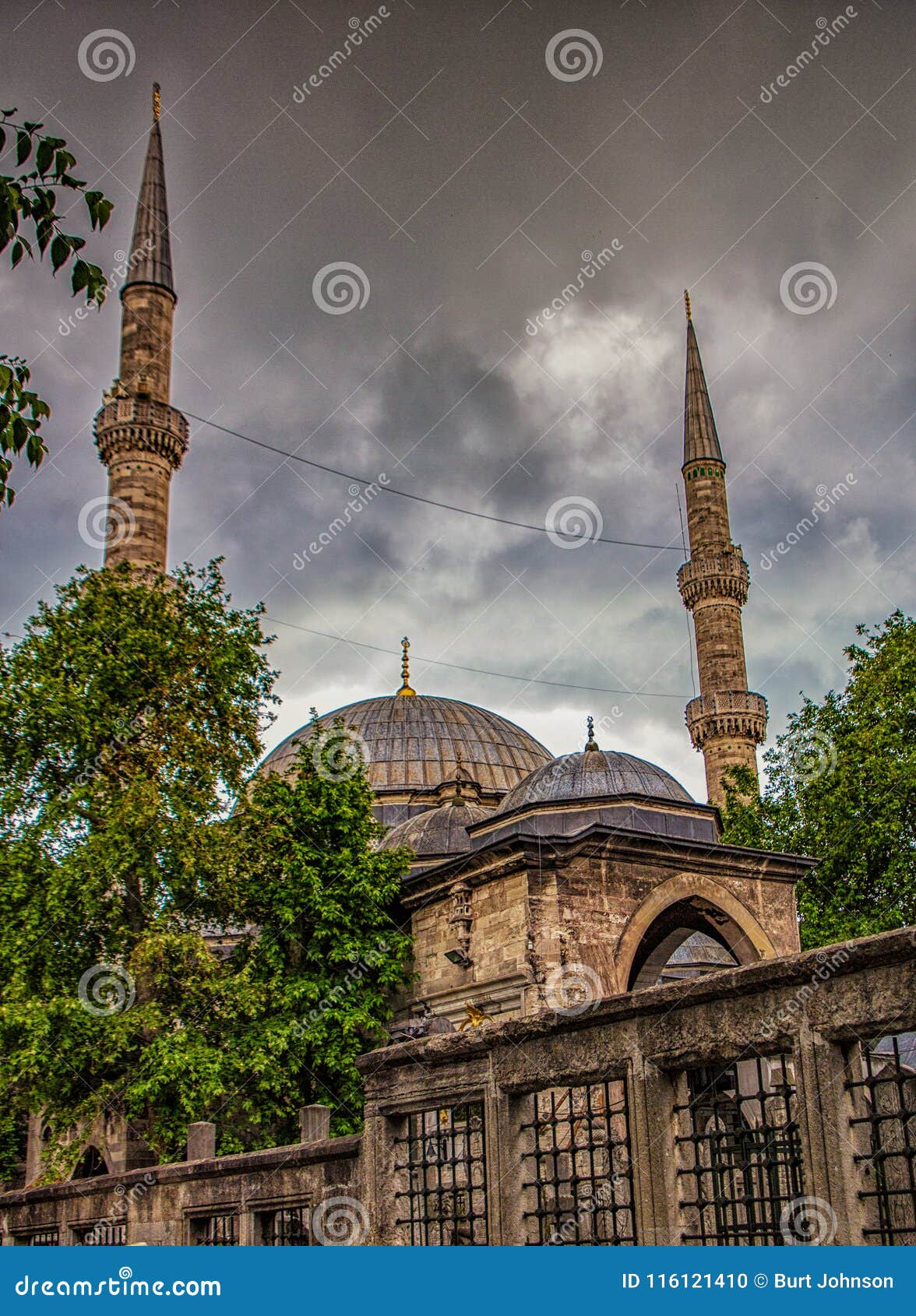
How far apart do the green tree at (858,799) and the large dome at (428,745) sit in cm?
793

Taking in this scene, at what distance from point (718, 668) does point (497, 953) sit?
1589 centimetres

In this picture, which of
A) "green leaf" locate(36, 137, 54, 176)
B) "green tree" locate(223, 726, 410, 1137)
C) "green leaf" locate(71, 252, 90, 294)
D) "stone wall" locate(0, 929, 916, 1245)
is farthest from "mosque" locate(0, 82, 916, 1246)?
"green leaf" locate(36, 137, 54, 176)

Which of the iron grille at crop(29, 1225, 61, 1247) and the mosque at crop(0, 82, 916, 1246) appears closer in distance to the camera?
the mosque at crop(0, 82, 916, 1246)

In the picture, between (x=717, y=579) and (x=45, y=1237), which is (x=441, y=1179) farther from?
(x=717, y=579)

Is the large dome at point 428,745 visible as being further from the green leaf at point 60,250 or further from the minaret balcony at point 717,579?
the green leaf at point 60,250

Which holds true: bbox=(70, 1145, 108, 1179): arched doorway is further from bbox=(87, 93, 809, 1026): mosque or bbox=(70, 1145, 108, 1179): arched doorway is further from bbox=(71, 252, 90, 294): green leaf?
bbox=(71, 252, 90, 294): green leaf

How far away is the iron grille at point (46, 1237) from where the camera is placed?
35.7 ft

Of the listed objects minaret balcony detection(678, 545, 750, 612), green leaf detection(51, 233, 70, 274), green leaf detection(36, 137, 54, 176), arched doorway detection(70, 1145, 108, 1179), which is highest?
minaret balcony detection(678, 545, 750, 612)

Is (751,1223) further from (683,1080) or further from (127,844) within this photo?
(127,844)

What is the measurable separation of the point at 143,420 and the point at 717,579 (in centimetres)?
1448

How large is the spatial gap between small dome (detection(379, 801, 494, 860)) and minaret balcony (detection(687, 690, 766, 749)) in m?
8.47

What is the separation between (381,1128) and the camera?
631cm

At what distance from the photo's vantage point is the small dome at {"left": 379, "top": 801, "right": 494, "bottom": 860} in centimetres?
2141

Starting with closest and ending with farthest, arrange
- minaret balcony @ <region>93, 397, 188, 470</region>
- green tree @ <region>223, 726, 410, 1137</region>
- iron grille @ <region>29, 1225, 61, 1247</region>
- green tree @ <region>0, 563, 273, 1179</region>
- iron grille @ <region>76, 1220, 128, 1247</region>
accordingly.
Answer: iron grille @ <region>76, 1220, 128, 1247</region> < iron grille @ <region>29, 1225, 61, 1247</region> < green tree @ <region>0, 563, 273, 1179</region> < green tree @ <region>223, 726, 410, 1137</region> < minaret balcony @ <region>93, 397, 188, 470</region>
